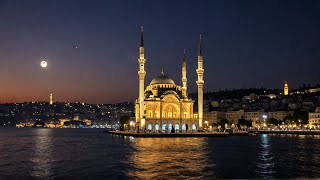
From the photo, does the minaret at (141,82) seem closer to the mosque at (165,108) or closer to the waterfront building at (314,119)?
the mosque at (165,108)

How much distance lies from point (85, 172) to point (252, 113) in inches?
3711

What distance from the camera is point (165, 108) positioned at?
7106 cm

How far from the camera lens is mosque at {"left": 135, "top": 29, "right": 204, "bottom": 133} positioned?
6775 centimetres

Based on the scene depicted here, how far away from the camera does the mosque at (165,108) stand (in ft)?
222

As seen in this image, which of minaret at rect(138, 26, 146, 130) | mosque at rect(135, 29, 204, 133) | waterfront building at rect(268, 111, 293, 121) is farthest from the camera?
waterfront building at rect(268, 111, 293, 121)

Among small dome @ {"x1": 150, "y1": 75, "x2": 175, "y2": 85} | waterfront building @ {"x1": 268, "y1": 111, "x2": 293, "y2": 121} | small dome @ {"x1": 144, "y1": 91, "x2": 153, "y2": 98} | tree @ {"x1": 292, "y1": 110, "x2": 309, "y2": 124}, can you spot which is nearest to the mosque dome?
small dome @ {"x1": 150, "y1": 75, "x2": 175, "y2": 85}

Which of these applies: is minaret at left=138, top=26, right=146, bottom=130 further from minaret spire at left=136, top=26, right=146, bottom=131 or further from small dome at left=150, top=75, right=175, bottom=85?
small dome at left=150, top=75, right=175, bottom=85

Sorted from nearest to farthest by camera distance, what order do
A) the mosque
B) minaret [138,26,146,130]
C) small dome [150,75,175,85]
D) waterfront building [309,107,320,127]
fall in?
minaret [138,26,146,130] < the mosque < small dome [150,75,175,85] < waterfront building [309,107,320,127]

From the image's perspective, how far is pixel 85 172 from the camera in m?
20.6

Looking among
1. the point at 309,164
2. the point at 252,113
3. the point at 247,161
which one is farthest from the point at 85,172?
the point at 252,113

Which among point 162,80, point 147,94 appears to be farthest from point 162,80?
point 147,94

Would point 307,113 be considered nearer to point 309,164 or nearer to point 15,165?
point 309,164

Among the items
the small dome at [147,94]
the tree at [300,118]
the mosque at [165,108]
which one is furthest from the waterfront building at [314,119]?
the small dome at [147,94]

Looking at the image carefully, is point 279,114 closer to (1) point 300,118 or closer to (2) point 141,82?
(1) point 300,118
